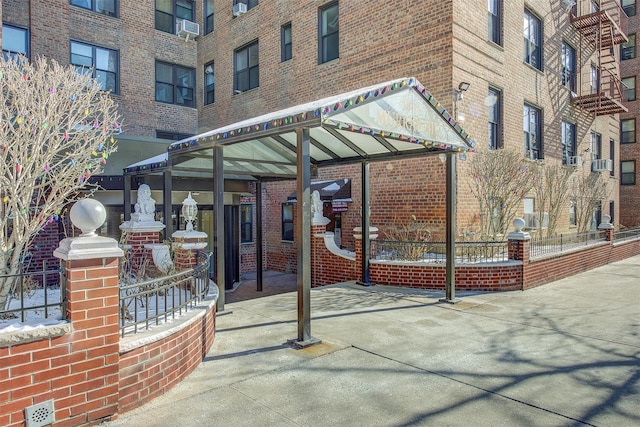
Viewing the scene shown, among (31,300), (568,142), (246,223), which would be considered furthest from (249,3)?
(31,300)

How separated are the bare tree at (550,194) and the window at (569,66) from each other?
449 cm

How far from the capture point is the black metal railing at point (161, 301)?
438cm

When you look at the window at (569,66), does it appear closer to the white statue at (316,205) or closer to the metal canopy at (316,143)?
the metal canopy at (316,143)

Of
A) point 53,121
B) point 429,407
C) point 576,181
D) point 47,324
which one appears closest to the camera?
point 47,324

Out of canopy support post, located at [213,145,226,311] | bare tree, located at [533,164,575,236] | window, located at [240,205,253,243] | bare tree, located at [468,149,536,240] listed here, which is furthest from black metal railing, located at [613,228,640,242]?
canopy support post, located at [213,145,226,311]

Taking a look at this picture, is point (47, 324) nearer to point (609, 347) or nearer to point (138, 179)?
point (609, 347)

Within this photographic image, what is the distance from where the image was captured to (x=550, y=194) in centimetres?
1416

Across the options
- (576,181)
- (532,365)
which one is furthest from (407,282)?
(576,181)

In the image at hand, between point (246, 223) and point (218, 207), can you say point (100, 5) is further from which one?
point (218, 207)

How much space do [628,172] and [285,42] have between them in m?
23.0

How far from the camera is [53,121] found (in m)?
5.61

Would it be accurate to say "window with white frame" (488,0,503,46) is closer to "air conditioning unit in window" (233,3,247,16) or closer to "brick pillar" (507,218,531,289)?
"brick pillar" (507,218,531,289)

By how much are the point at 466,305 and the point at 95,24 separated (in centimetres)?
1573

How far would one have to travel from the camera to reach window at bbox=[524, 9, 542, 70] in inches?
559
